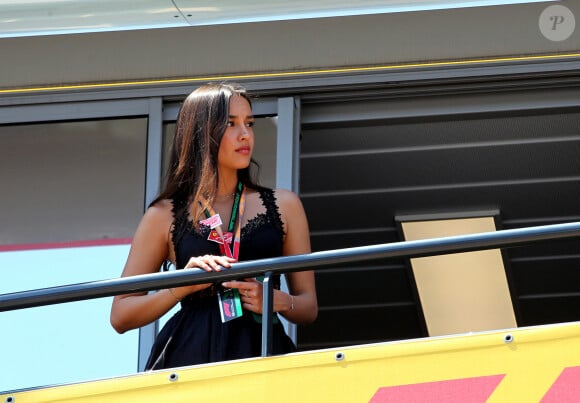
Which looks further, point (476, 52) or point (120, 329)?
point (476, 52)

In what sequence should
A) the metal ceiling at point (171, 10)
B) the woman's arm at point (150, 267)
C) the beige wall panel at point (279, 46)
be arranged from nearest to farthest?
1. the woman's arm at point (150, 267)
2. the metal ceiling at point (171, 10)
3. the beige wall panel at point (279, 46)

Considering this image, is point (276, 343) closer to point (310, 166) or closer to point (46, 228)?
point (46, 228)

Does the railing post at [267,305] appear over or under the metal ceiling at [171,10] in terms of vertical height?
under

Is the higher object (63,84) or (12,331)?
(63,84)

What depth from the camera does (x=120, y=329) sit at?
13.1 ft

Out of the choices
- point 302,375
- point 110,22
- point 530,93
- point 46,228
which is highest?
point 110,22

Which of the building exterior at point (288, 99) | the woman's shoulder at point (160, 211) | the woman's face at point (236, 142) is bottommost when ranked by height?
the woman's shoulder at point (160, 211)

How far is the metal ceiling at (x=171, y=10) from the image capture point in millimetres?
5395

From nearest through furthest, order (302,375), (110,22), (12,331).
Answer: (302,375)
(110,22)
(12,331)

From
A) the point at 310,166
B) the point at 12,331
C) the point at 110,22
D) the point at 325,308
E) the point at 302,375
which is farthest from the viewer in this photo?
the point at 325,308

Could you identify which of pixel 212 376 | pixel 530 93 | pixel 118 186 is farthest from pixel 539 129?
pixel 212 376

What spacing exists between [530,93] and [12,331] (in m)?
2.77

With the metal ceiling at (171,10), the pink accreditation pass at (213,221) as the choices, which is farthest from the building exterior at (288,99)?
the pink accreditation pass at (213,221)

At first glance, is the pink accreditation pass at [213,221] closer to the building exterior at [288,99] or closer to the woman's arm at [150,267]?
the woman's arm at [150,267]
